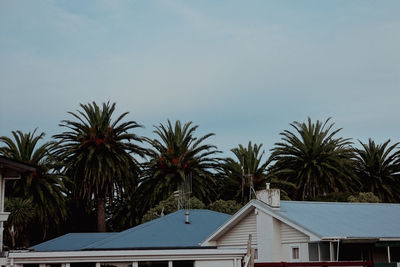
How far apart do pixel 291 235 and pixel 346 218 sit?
3.29 metres

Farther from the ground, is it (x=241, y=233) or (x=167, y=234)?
(x=167, y=234)

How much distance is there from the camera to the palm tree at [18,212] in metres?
48.4

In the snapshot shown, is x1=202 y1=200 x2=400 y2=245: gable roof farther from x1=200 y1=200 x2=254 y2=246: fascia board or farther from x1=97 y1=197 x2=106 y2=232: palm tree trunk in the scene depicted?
x1=97 y1=197 x2=106 y2=232: palm tree trunk

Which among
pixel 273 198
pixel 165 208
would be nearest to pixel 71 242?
pixel 165 208

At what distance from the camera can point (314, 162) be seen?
183 feet

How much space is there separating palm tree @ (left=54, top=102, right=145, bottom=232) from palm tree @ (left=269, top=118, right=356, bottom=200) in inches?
537

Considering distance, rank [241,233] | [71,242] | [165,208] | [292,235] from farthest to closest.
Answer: [165,208] < [71,242] < [241,233] < [292,235]

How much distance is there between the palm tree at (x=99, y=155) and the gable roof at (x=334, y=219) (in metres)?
23.8

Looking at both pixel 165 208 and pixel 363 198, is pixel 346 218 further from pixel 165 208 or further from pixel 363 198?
pixel 165 208

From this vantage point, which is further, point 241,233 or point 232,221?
point 241,233

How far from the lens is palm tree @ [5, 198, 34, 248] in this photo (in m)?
48.4

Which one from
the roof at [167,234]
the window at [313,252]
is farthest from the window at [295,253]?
the roof at [167,234]

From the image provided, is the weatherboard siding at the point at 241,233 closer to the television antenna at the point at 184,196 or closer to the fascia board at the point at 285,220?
the fascia board at the point at 285,220

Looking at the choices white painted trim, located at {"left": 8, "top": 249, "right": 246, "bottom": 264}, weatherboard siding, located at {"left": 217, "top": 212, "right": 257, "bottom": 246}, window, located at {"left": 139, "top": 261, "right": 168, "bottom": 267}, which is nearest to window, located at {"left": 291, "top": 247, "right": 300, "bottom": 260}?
weatherboard siding, located at {"left": 217, "top": 212, "right": 257, "bottom": 246}
